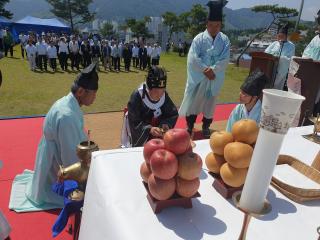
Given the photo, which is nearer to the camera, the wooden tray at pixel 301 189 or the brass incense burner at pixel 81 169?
the wooden tray at pixel 301 189

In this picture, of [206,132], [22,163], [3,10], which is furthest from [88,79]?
[3,10]

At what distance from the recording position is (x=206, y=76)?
4.74 meters

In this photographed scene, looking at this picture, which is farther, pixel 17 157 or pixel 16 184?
pixel 17 157

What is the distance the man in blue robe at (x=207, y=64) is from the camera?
4.60 meters

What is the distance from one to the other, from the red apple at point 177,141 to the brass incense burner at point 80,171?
65 centimetres

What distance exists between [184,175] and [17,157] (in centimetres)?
347

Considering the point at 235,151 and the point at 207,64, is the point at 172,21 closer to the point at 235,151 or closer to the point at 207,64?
the point at 207,64

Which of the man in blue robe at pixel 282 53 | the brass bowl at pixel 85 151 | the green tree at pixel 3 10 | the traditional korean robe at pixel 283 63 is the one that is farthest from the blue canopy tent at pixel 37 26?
the brass bowl at pixel 85 151

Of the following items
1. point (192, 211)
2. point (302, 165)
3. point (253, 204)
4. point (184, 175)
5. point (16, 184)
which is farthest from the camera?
point (16, 184)

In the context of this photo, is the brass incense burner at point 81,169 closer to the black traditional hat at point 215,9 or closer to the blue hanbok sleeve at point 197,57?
the blue hanbok sleeve at point 197,57

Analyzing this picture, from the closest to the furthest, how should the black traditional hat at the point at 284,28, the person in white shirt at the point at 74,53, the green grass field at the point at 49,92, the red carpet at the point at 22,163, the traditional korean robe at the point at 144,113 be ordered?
1. the red carpet at the point at 22,163
2. the traditional korean robe at the point at 144,113
3. the black traditional hat at the point at 284,28
4. the green grass field at the point at 49,92
5. the person in white shirt at the point at 74,53

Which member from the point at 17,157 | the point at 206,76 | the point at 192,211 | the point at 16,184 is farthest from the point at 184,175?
the point at 206,76

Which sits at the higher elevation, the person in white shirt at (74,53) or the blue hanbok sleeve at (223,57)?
the blue hanbok sleeve at (223,57)

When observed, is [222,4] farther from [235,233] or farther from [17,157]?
[235,233]
